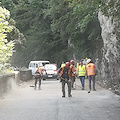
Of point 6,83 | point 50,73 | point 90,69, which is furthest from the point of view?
point 50,73

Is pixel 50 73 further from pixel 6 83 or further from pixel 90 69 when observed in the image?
pixel 6 83

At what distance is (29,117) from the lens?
9.08 metres

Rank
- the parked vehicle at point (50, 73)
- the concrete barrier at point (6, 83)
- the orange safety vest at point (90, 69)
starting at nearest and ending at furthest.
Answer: the concrete barrier at point (6, 83) < the orange safety vest at point (90, 69) < the parked vehicle at point (50, 73)

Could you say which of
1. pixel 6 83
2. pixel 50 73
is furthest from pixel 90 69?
pixel 50 73

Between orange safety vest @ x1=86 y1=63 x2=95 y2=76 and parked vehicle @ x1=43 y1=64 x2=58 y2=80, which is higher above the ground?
orange safety vest @ x1=86 y1=63 x2=95 y2=76

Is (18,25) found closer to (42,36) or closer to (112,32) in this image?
(42,36)

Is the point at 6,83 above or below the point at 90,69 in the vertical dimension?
below

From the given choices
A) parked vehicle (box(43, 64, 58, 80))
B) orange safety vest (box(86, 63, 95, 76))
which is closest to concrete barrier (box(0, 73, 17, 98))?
orange safety vest (box(86, 63, 95, 76))

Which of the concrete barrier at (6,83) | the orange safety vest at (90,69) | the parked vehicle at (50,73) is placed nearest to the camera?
the concrete barrier at (6,83)

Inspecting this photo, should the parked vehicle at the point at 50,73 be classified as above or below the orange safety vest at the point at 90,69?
below

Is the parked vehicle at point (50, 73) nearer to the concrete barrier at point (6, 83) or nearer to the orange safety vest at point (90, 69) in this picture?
the concrete barrier at point (6, 83)

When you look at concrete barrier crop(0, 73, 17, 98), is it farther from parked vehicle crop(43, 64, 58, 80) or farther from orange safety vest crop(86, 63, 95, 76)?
parked vehicle crop(43, 64, 58, 80)

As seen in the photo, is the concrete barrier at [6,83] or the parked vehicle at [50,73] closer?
the concrete barrier at [6,83]

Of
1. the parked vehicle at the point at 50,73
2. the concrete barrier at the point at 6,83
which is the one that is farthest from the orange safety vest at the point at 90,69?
the parked vehicle at the point at 50,73
